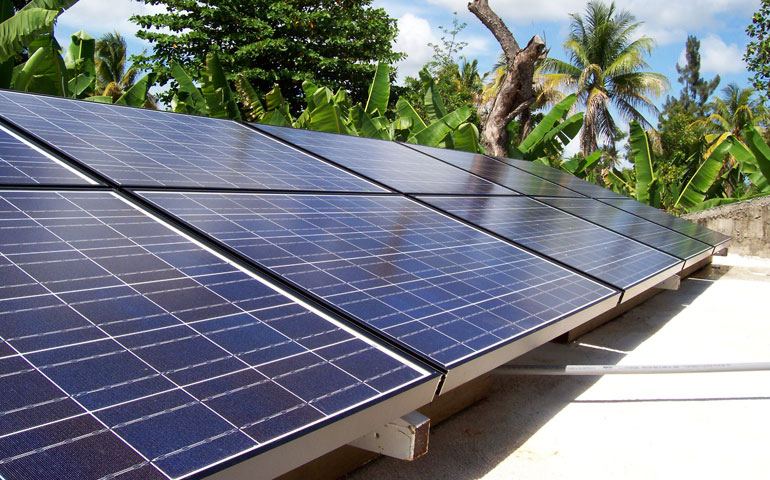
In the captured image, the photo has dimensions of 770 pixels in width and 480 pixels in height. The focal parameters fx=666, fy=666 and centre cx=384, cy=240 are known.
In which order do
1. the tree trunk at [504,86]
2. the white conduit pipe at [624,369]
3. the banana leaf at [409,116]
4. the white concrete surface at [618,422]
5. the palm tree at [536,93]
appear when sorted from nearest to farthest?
the white concrete surface at [618,422], the white conduit pipe at [624,369], the banana leaf at [409,116], the tree trunk at [504,86], the palm tree at [536,93]

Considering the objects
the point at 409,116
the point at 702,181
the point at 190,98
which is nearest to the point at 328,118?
the point at 190,98

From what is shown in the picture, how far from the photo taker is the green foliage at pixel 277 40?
2253 centimetres

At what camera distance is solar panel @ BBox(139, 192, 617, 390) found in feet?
8.14

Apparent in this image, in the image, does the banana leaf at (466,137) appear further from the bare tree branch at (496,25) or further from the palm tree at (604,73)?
the palm tree at (604,73)

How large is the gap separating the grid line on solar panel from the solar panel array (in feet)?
0.05

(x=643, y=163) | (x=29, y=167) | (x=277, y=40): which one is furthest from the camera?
(x=277, y=40)

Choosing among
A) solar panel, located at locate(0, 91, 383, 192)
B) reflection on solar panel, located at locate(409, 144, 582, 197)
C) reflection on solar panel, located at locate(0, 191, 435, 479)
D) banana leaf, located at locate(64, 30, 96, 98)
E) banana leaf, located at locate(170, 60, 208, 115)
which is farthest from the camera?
banana leaf, located at locate(170, 60, 208, 115)

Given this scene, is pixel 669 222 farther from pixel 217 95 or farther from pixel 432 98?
pixel 217 95

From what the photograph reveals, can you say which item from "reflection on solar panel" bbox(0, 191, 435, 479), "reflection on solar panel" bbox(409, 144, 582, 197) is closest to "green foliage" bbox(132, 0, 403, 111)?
"reflection on solar panel" bbox(409, 144, 582, 197)

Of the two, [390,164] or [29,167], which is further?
[390,164]

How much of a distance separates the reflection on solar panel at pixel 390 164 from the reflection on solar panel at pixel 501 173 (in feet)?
1.20

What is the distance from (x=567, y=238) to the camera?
4801 millimetres

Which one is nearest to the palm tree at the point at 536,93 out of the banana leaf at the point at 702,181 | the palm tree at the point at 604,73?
the palm tree at the point at 604,73

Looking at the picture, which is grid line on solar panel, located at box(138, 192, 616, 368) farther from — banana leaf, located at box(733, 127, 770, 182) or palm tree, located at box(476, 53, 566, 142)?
palm tree, located at box(476, 53, 566, 142)
